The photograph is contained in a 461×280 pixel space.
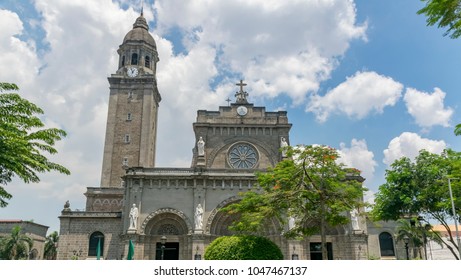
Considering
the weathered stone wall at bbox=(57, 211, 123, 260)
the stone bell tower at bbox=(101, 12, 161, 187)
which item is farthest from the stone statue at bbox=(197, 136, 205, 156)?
the weathered stone wall at bbox=(57, 211, 123, 260)

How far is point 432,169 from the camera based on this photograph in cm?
2473

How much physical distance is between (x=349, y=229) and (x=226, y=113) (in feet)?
62.0

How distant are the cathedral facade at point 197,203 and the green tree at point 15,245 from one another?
9.29 metres

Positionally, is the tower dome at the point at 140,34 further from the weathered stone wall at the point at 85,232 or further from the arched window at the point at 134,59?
the weathered stone wall at the point at 85,232

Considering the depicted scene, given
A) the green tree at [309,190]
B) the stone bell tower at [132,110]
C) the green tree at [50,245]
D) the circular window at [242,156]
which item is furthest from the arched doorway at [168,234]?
→ the green tree at [50,245]

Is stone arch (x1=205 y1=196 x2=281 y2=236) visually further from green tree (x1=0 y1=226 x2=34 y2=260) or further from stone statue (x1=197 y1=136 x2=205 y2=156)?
green tree (x1=0 y1=226 x2=34 y2=260)

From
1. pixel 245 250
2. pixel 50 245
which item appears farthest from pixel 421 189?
pixel 50 245

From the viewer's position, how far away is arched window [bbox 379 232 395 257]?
38938mm

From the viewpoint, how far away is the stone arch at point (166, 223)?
37.2m

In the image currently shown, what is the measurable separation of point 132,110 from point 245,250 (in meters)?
36.2

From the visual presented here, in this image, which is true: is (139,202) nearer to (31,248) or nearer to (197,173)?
(197,173)

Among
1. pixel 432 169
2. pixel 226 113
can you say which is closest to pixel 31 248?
pixel 226 113

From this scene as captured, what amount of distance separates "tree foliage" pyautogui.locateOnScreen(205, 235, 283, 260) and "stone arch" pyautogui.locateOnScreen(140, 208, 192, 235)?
56.9 feet
